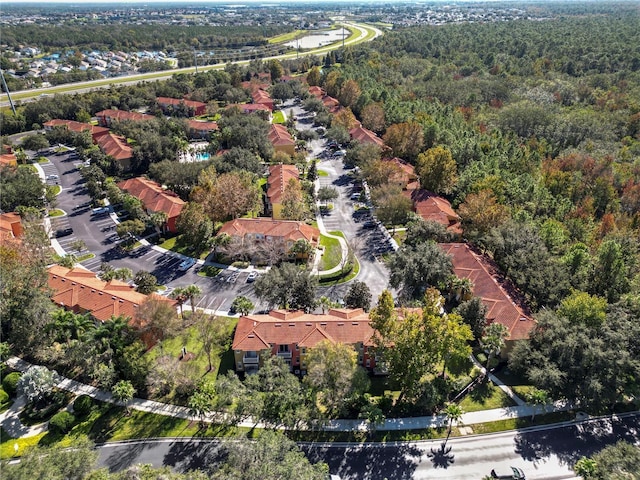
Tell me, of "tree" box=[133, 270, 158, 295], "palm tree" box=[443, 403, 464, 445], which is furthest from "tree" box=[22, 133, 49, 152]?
"palm tree" box=[443, 403, 464, 445]

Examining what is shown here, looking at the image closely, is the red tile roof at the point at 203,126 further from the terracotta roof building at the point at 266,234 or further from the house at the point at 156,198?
the terracotta roof building at the point at 266,234

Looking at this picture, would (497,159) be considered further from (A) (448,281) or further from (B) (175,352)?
(B) (175,352)

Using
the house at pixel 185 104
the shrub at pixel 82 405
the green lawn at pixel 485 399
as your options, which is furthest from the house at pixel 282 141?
the green lawn at pixel 485 399

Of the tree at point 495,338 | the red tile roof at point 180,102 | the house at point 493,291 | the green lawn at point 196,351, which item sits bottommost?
the green lawn at point 196,351

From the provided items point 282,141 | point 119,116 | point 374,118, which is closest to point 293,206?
point 282,141

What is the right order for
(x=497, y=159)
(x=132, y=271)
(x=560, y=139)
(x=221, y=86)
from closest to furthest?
(x=132, y=271) → (x=497, y=159) → (x=560, y=139) → (x=221, y=86)

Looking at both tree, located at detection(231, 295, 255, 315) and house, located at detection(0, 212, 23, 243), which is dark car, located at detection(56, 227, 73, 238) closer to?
house, located at detection(0, 212, 23, 243)

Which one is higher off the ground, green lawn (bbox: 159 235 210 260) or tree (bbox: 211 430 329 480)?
tree (bbox: 211 430 329 480)

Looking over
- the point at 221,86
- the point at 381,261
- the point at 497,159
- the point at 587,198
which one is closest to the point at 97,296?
the point at 381,261
